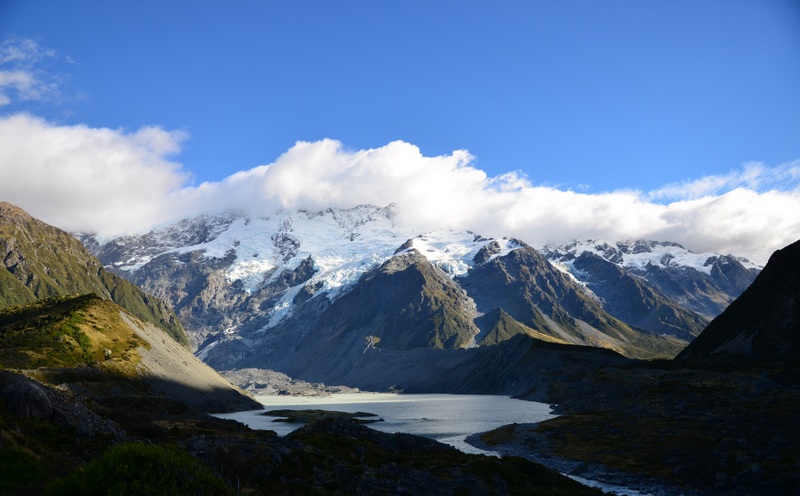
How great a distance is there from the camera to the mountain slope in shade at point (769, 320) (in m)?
158

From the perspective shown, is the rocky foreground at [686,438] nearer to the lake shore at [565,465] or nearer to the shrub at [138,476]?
the lake shore at [565,465]

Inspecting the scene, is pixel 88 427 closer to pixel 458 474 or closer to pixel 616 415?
pixel 458 474

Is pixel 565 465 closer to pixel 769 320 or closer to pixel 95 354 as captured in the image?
pixel 769 320

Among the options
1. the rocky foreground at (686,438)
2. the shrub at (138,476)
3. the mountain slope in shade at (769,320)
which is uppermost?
the mountain slope in shade at (769,320)

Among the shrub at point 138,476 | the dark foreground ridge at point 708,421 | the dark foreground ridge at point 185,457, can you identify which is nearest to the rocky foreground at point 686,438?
the dark foreground ridge at point 708,421

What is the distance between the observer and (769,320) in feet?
555

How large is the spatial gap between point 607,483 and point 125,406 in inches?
3709

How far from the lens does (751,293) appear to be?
19700 cm

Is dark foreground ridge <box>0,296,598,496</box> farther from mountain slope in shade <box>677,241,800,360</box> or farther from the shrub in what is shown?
mountain slope in shade <box>677,241,800,360</box>

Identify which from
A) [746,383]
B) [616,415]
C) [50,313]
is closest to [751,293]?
[746,383]

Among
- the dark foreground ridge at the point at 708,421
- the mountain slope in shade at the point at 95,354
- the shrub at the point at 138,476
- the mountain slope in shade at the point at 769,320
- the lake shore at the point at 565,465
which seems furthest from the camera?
the mountain slope in shade at the point at 769,320

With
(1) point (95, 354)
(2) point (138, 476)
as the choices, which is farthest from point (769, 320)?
(1) point (95, 354)

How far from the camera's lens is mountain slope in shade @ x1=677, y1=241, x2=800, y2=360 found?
158m

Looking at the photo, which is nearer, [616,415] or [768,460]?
[768,460]
